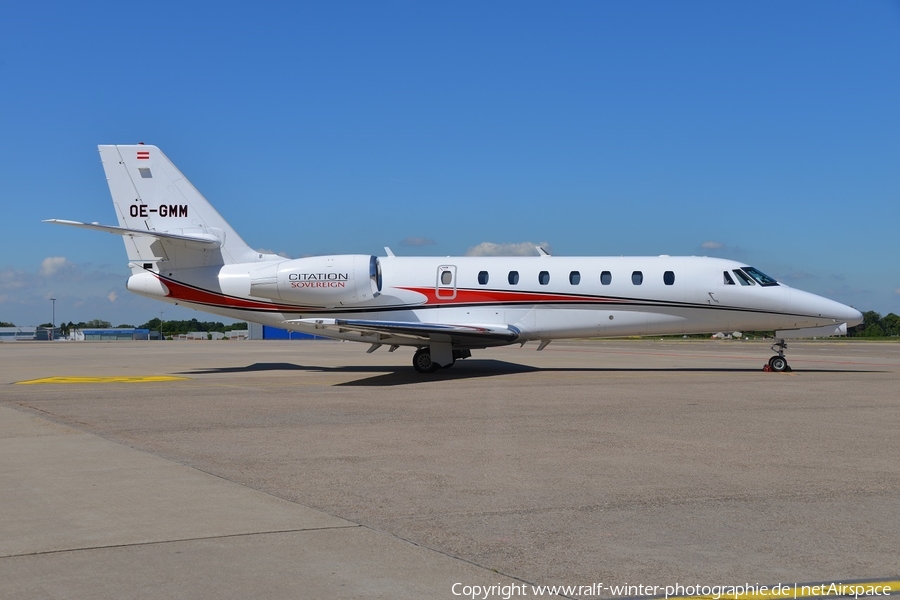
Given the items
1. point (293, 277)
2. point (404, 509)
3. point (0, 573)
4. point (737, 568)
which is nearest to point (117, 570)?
point (0, 573)

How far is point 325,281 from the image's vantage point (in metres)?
22.7

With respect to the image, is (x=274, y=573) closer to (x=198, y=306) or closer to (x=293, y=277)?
(x=293, y=277)

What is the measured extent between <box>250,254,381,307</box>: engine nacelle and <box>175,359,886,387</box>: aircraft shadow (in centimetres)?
231

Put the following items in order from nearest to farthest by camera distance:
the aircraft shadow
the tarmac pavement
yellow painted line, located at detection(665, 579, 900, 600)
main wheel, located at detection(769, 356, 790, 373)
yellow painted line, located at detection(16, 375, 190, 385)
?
yellow painted line, located at detection(665, 579, 900, 600) → the tarmac pavement → the aircraft shadow → yellow painted line, located at detection(16, 375, 190, 385) → main wheel, located at detection(769, 356, 790, 373)

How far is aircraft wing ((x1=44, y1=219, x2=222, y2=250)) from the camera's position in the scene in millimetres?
20672

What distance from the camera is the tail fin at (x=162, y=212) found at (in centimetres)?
2336

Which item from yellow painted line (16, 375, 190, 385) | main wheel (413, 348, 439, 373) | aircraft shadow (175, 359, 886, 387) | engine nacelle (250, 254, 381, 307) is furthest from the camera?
engine nacelle (250, 254, 381, 307)

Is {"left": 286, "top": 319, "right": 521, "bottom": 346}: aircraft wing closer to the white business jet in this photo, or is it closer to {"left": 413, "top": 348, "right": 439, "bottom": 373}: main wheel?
the white business jet

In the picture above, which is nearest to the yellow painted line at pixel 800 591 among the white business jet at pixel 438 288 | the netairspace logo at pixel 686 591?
the netairspace logo at pixel 686 591

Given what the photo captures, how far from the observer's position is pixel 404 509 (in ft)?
21.9

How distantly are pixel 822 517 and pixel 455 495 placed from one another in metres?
2.91

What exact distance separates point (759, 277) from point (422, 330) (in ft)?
29.9

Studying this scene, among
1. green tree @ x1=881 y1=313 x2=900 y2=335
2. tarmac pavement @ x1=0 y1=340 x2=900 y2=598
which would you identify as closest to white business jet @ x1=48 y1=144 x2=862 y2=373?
tarmac pavement @ x1=0 y1=340 x2=900 y2=598

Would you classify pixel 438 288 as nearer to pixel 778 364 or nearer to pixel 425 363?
pixel 425 363
